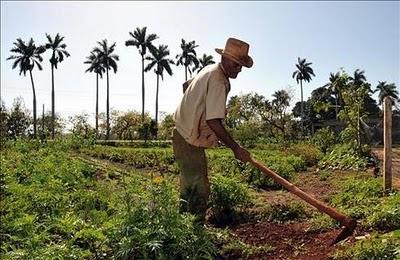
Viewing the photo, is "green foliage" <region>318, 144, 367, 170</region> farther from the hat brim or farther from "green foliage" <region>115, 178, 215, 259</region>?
"green foliage" <region>115, 178, 215, 259</region>

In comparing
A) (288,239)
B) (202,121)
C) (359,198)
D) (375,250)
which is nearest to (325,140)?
(359,198)

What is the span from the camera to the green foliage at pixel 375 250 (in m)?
3.37

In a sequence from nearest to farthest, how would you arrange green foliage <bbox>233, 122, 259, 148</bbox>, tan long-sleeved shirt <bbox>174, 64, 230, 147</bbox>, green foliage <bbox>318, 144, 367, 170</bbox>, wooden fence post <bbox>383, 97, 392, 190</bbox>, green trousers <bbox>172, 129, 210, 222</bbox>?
1. tan long-sleeved shirt <bbox>174, 64, 230, 147</bbox>
2. green trousers <bbox>172, 129, 210, 222</bbox>
3. wooden fence post <bbox>383, 97, 392, 190</bbox>
4. green foliage <bbox>318, 144, 367, 170</bbox>
5. green foliage <bbox>233, 122, 259, 148</bbox>

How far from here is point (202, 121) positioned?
4359 mm

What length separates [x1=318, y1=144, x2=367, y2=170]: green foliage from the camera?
1173cm

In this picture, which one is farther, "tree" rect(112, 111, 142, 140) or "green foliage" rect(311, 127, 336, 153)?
"tree" rect(112, 111, 142, 140)

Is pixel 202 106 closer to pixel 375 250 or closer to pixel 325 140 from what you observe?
pixel 375 250

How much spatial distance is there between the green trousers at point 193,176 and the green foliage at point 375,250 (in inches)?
56.7

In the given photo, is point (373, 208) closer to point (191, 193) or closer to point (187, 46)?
point (191, 193)

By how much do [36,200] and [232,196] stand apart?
7.10 ft

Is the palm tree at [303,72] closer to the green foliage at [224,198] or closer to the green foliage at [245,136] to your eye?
the green foliage at [245,136]

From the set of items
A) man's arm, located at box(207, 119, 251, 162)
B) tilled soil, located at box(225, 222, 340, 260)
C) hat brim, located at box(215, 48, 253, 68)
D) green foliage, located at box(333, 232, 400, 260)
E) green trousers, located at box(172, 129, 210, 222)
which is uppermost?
hat brim, located at box(215, 48, 253, 68)

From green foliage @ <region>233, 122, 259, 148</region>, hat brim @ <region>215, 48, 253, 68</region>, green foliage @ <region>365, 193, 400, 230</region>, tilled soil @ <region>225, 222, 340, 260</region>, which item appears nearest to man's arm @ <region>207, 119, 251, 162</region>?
hat brim @ <region>215, 48, 253, 68</region>

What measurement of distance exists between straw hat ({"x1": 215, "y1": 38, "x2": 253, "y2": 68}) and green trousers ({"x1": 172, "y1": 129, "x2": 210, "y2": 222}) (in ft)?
3.24
